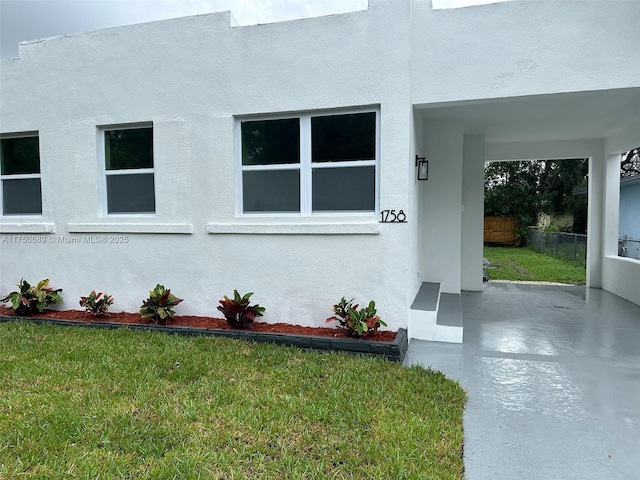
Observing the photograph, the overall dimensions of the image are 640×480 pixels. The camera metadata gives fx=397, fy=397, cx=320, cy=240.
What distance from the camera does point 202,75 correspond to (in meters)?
5.57

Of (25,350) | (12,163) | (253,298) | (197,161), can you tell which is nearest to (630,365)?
(253,298)

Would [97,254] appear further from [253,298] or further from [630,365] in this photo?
[630,365]

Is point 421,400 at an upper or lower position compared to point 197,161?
lower

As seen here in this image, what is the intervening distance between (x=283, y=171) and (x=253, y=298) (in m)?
1.83

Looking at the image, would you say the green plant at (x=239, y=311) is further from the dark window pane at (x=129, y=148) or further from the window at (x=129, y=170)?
the dark window pane at (x=129, y=148)

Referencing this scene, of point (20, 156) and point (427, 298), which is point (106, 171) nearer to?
point (20, 156)

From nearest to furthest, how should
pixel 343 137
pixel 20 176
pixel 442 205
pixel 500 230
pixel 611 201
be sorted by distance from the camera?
pixel 343 137
pixel 20 176
pixel 442 205
pixel 611 201
pixel 500 230

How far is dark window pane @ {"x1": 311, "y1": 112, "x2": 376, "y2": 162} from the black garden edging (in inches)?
91.3

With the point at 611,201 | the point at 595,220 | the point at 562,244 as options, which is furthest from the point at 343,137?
the point at 562,244

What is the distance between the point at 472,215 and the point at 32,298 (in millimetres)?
8188

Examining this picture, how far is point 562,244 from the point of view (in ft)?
50.4

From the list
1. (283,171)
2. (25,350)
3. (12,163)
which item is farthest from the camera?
(12,163)

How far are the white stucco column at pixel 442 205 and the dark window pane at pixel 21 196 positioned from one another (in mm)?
6543

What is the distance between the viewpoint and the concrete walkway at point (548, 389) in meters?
2.72
